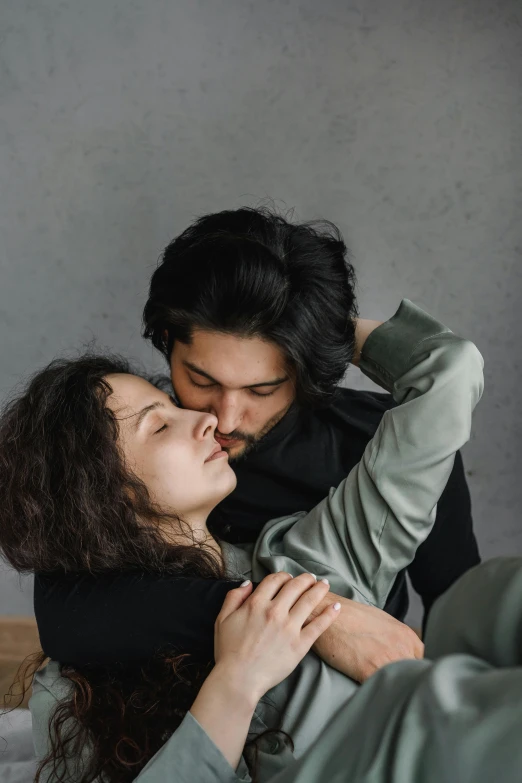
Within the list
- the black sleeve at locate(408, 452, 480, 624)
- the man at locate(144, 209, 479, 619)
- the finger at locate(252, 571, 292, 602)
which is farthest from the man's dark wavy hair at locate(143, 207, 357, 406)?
the finger at locate(252, 571, 292, 602)

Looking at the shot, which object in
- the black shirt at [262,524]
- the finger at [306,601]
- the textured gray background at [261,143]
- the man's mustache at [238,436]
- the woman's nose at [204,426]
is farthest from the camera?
the textured gray background at [261,143]

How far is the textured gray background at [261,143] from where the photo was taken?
77.1 inches

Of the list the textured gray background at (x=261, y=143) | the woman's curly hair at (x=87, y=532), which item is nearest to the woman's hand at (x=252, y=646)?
the woman's curly hair at (x=87, y=532)

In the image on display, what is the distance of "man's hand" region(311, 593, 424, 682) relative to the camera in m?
1.16

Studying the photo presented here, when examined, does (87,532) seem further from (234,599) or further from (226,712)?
(226,712)

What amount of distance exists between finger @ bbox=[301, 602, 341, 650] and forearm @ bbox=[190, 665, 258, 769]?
0.37 feet

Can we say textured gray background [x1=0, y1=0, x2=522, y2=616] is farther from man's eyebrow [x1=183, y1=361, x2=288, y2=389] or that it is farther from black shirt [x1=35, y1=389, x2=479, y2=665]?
man's eyebrow [x1=183, y1=361, x2=288, y2=389]

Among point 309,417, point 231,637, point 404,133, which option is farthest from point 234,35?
point 231,637

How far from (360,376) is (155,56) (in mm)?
947

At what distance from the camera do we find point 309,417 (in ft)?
5.47

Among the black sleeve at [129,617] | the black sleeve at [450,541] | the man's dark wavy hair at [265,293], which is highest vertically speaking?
the man's dark wavy hair at [265,293]

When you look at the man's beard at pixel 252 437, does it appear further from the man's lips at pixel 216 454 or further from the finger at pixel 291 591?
the finger at pixel 291 591

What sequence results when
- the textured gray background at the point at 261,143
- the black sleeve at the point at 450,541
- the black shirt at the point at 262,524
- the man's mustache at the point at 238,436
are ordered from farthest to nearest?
the textured gray background at the point at 261,143 < the black sleeve at the point at 450,541 < the man's mustache at the point at 238,436 < the black shirt at the point at 262,524

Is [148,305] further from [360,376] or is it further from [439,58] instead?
[439,58]
